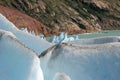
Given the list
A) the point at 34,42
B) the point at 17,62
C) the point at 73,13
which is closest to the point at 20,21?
the point at 73,13

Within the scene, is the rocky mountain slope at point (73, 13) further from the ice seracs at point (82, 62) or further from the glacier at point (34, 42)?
the ice seracs at point (82, 62)

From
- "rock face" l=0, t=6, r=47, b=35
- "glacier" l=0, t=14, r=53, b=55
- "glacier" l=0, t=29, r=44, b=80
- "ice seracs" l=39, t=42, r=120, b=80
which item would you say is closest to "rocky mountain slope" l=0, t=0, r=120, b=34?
"rock face" l=0, t=6, r=47, b=35

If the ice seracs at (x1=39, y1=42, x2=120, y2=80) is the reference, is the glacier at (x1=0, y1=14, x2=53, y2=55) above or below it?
below

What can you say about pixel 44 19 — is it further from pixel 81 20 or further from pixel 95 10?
pixel 95 10

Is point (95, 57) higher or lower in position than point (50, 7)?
higher

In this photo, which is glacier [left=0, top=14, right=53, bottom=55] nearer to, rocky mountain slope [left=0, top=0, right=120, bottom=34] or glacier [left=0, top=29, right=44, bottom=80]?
glacier [left=0, top=29, right=44, bottom=80]

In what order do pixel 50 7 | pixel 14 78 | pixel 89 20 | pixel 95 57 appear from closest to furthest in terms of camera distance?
1. pixel 14 78
2. pixel 95 57
3. pixel 50 7
4. pixel 89 20

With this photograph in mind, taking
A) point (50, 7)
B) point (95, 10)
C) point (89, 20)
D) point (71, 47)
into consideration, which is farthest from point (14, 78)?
point (95, 10)
